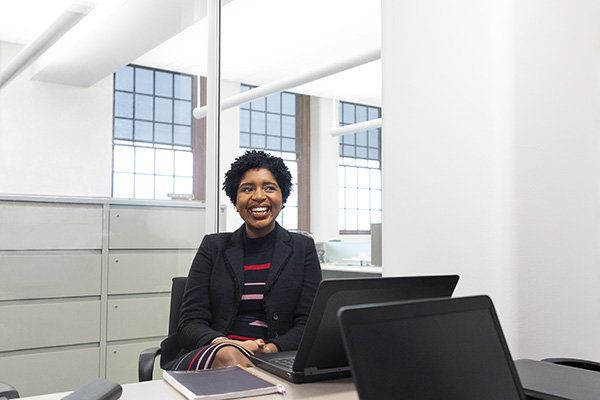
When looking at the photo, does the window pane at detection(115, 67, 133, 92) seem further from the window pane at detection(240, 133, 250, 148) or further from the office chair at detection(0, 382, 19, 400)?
the window pane at detection(240, 133, 250, 148)

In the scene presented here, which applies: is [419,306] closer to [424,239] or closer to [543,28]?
[424,239]

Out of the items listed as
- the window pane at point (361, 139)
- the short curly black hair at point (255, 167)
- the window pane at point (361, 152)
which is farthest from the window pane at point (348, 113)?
the short curly black hair at point (255, 167)

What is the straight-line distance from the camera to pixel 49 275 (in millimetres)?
2727

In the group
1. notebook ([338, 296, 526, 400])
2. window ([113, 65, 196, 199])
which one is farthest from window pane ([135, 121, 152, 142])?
notebook ([338, 296, 526, 400])

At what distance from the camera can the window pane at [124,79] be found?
113 inches

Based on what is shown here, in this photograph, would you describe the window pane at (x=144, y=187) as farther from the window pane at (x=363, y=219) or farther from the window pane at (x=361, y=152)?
the window pane at (x=361, y=152)

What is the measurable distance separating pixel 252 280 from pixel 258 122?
205 inches

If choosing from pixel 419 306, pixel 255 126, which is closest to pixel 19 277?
pixel 419 306

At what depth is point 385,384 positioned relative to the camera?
799 millimetres

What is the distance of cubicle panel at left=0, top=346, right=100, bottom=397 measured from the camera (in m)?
2.64

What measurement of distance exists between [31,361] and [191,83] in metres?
1.63

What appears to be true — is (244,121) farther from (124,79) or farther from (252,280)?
(252,280)

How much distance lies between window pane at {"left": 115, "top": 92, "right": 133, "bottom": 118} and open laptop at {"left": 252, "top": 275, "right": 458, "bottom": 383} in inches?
72.7

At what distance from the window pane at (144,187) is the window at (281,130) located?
3.46 m
